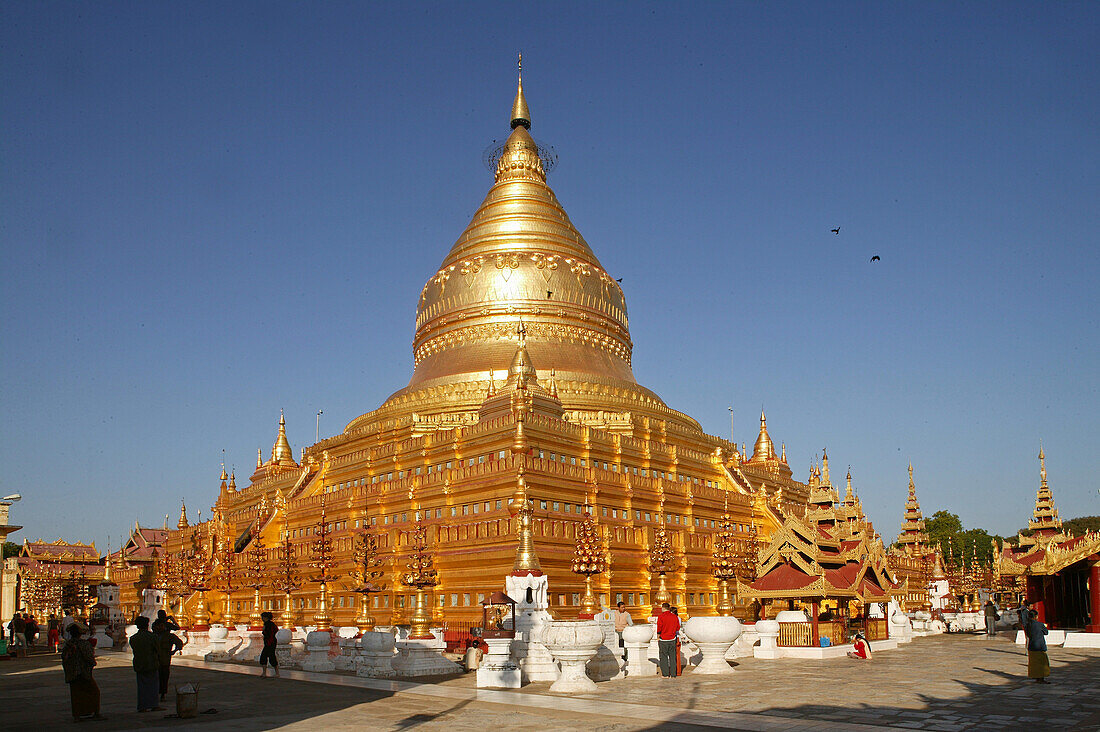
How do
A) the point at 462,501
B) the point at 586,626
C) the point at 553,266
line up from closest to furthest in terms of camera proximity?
the point at 586,626
the point at 462,501
the point at 553,266

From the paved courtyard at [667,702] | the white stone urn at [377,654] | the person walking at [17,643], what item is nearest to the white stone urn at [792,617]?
the paved courtyard at [667,702]

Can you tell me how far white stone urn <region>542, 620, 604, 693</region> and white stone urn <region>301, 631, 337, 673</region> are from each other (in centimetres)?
823

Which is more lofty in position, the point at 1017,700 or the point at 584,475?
the point at 584,475

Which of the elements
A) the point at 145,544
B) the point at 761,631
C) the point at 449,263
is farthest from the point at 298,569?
the point at 145,544

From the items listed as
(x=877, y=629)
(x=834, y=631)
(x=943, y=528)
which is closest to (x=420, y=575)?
(x=834, y=631)

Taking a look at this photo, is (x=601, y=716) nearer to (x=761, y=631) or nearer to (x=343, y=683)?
(x=343, y=683)

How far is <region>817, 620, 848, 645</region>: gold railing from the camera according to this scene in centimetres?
2642

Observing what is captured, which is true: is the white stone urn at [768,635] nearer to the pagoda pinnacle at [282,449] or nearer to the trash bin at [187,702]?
the trash bin at [187,702]

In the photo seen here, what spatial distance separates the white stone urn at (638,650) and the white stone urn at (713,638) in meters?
0.99

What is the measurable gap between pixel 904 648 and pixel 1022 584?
31785mm

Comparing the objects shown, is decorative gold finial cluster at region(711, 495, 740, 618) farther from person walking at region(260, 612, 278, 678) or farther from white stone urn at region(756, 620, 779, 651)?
person walking at region(260, 612, 278, 678)

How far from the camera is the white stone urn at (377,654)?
22.5 metres

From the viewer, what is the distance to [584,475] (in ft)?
127

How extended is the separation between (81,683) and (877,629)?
22.9 metres
